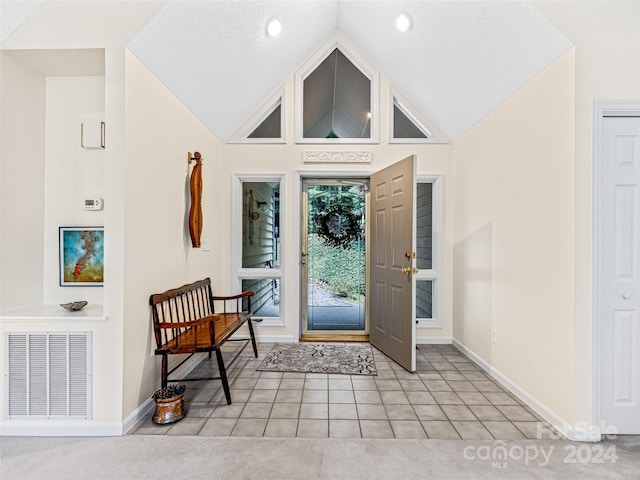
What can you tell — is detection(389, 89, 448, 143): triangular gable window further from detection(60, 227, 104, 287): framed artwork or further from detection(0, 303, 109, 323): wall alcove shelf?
detection(0, 303, 109, 323): wall alcove shelf

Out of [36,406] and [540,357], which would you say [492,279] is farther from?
[36,406]

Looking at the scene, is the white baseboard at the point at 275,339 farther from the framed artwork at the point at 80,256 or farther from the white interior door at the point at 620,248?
the white interior door at the point at 620,248

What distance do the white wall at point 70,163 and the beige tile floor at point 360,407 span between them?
4.02ft

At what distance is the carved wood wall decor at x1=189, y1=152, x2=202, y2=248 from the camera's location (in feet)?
9.66

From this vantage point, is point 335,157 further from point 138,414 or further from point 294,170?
point 138,414

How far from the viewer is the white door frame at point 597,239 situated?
1992 millimetres

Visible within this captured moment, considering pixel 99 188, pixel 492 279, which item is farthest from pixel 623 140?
pixel 99 188

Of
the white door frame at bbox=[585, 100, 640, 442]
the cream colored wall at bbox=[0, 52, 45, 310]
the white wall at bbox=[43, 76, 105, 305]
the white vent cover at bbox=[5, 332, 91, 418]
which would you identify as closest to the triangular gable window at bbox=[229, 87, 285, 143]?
the white wall at bbox=[43, 76, 105, 305]

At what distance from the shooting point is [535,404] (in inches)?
93.0

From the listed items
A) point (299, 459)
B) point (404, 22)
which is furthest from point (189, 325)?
point (404, 22)

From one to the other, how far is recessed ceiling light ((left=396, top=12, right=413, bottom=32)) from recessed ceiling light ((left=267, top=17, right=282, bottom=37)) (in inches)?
44.5

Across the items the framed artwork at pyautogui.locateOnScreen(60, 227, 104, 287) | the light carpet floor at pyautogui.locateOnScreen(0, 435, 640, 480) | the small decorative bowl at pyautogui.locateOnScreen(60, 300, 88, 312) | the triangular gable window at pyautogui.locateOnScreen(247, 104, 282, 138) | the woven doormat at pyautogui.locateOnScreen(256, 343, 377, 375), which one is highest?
the triangular gable window at pyautogui.locateOnScreen(247, 104, 282, 138)

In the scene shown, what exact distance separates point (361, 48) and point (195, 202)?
2728 millimetres

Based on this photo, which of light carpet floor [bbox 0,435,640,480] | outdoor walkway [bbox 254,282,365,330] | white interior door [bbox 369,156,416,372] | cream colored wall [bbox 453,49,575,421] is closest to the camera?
light carpet floor [bbox 0,435,640,480]
